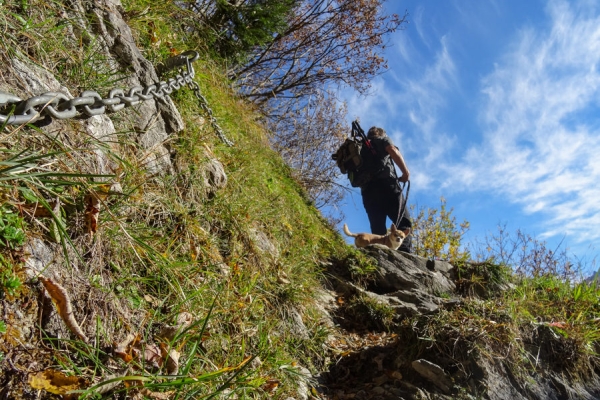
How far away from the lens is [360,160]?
8000 millimetres

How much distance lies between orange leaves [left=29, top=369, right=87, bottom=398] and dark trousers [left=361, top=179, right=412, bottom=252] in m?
6.75

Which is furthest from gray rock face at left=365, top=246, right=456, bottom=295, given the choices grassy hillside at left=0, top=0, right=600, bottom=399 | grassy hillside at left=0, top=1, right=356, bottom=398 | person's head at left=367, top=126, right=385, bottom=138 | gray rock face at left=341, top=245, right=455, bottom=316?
person's head at left=367, top=126, right=385, bottom=138

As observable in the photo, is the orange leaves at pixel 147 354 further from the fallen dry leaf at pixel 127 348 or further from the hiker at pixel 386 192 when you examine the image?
the hiker at pixel 386 192

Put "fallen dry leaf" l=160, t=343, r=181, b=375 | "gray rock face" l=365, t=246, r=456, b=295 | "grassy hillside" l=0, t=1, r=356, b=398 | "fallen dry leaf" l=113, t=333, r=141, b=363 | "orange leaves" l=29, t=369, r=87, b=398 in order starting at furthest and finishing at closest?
"gray rock face" l=365, t=246, r=456, b=295 → "fallen dry leaf" l=160, t=343, r=181, b=375 → "fallen dry leaf" l=113, t=333, r=141, b=363 → "grassy hillside" l=0, t=1, r=356, b=398 → "orange leaves" l=29, t=369, r=87, b=398

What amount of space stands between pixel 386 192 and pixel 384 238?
1105 mm

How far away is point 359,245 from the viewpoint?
718 centimetres

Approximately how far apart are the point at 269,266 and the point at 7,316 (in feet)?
7.34

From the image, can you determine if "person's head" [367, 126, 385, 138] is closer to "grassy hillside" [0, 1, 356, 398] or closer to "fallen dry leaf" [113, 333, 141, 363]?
"grassy hillside" [0, 1, 356, 398]

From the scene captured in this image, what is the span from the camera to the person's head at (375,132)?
821 cm

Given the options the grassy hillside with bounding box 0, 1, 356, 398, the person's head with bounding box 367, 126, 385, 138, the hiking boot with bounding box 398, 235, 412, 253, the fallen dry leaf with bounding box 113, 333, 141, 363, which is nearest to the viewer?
the grassy hillside with bounding box 0, 1, 356, 398

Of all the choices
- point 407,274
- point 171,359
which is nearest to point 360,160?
point 407,274

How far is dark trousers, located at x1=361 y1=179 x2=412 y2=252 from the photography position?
780 centimetres

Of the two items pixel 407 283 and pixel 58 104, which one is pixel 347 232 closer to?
pixel 407 283

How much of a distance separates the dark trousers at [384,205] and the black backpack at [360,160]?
22 centimetres
